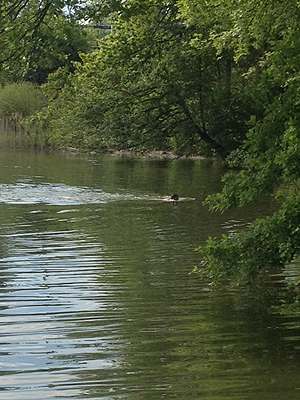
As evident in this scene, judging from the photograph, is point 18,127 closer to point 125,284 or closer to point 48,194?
point 48,194

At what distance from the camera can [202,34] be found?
2759cm

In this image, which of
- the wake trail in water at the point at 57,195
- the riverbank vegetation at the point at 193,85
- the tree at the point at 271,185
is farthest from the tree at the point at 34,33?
the wake trail in water at the point at 57,195

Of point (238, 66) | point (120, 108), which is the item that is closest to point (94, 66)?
point (120, 108)

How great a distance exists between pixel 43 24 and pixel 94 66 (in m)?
22.1

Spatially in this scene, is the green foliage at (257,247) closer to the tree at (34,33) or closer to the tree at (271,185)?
the tree at (271,185)

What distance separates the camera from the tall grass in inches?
2413

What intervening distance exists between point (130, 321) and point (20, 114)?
182 feet

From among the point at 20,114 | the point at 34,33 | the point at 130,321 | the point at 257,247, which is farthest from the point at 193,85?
the point at 20,114

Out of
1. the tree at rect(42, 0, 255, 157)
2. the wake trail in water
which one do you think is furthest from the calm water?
the tree at rect(42, 0, 255, 157)

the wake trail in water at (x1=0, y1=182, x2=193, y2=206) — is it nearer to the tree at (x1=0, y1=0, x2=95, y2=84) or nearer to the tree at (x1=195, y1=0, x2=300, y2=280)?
the tree at (x1=0, y1=0, x2=95, y2=84)

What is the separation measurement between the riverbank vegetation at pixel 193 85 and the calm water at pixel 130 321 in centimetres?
92

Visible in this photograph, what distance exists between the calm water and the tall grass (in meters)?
41.5

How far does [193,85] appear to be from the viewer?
33.9 metres

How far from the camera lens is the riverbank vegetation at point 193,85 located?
9.88 meters
